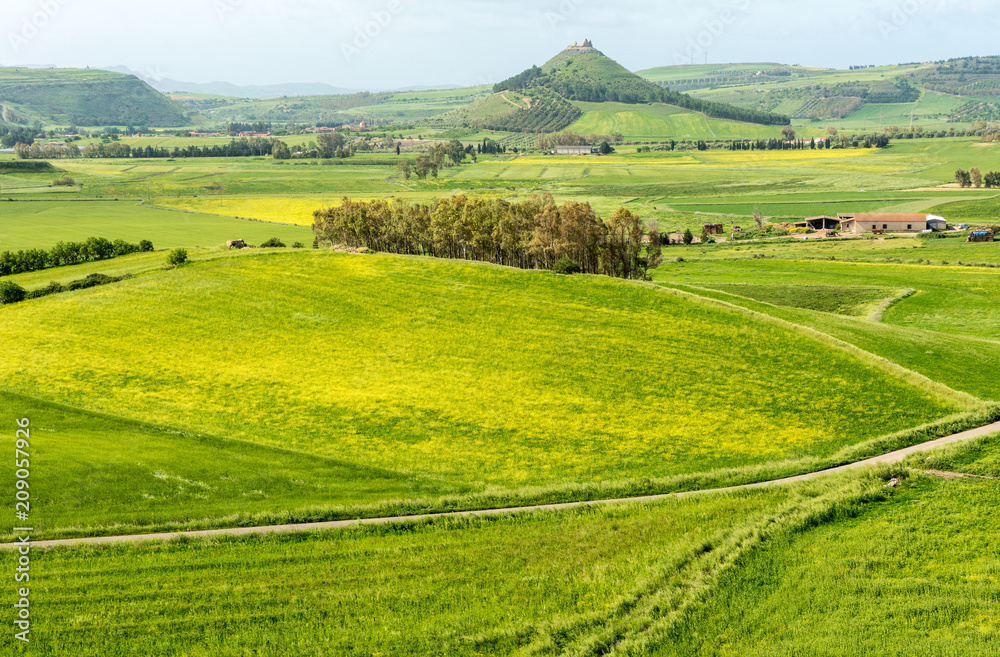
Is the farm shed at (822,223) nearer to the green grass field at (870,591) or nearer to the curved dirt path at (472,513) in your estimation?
the curved dirt path at (472,513)

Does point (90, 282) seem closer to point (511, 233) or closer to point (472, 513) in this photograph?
point (511, 233)

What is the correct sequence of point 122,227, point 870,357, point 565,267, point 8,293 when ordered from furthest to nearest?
point 122,227, point 565,267, point 8,293, point 870,357

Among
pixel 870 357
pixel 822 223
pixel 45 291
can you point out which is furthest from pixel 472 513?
pixel 822 223

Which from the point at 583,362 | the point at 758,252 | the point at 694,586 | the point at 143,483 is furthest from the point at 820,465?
the point at 758,252

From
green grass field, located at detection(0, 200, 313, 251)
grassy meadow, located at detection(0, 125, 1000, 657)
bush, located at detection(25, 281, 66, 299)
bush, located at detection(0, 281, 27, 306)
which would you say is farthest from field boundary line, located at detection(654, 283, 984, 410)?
green grass field, located at detection(0, 200, 313, 251)

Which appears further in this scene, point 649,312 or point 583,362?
point 649,312

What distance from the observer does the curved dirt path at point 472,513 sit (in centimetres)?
3008

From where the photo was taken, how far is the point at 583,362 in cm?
5525

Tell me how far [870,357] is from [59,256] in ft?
328

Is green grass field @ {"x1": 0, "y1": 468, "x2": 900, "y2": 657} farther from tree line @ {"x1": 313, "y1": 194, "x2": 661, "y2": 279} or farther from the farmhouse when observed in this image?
the farmhouse

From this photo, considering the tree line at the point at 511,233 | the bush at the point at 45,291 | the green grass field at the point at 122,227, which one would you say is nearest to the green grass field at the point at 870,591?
the tree line at the point at 511,233

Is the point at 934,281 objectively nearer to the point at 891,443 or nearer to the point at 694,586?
the point at 891,443

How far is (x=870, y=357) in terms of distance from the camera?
54656 mm

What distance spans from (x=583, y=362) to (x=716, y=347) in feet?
37.0
